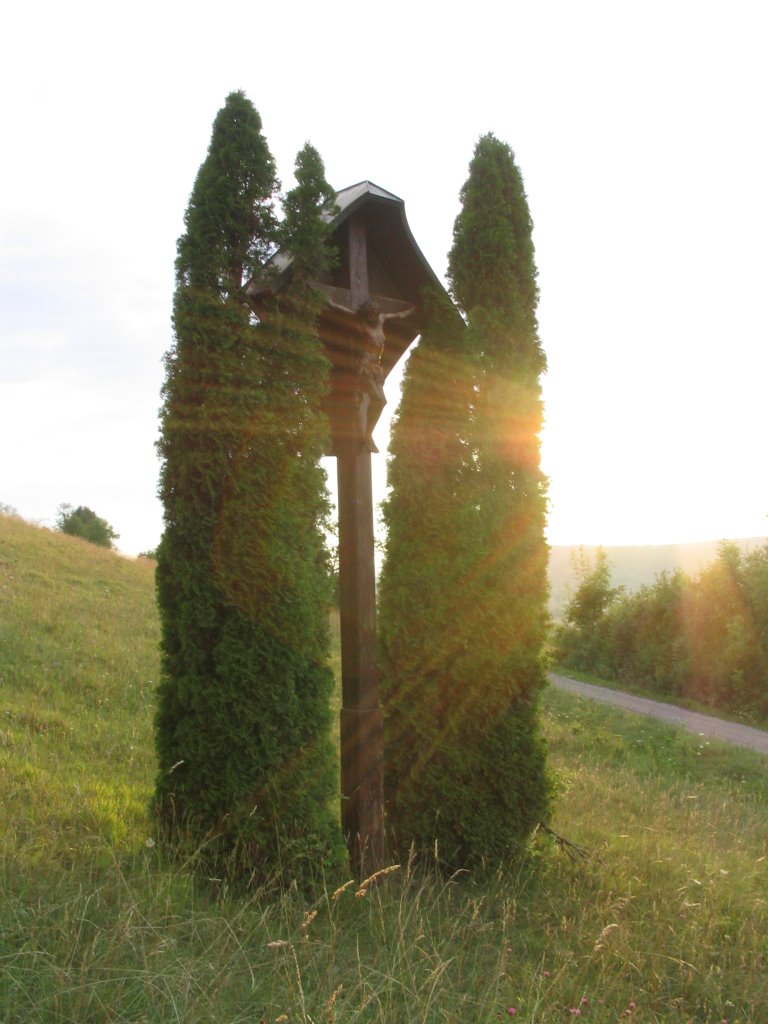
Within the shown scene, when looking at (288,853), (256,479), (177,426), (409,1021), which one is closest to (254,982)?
(409,1021)

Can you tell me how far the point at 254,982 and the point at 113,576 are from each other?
53.2 feet

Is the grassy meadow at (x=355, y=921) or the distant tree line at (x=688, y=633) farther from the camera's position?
the distant tree line at (x=688, y=633)

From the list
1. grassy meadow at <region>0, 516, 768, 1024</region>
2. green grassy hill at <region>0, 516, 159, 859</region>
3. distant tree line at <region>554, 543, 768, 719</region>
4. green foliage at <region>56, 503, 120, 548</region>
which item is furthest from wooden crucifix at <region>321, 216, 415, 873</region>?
green foliage at <region>56, 503, 120, 548</region>

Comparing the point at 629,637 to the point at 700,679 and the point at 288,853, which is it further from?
the point at 288,853

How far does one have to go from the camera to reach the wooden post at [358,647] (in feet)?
14.9

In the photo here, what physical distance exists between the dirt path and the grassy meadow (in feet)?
22.7

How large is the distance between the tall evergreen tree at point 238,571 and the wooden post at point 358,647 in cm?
38

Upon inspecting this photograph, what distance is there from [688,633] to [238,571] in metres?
18.0

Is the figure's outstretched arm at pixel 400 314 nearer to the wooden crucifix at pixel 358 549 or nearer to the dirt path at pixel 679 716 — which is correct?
the wooden crucifix at pixel 358 549

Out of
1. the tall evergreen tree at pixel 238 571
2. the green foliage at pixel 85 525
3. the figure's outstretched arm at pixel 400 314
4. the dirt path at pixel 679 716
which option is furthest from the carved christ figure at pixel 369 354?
the green foliage at pixel 85 525

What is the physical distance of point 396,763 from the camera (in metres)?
5.01

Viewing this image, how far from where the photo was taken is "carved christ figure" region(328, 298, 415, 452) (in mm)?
4852

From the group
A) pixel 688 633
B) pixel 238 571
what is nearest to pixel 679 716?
pixel 688 633

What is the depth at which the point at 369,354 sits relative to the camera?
16.3ft
